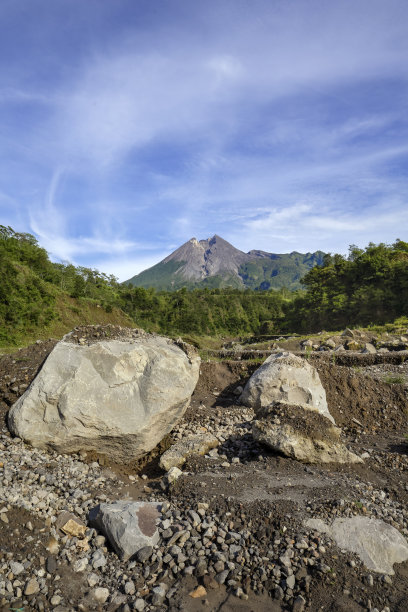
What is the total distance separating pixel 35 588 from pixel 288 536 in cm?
274

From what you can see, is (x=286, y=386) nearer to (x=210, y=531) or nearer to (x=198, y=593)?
(x=210, y=531)

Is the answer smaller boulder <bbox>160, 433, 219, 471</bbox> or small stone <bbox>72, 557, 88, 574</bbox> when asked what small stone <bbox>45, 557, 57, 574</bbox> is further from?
smaller boulder <bbox>160, 433, 219, 471</bbox>

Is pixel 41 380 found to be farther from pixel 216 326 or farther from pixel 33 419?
pixel 216 326

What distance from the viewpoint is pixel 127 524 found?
4055 mm

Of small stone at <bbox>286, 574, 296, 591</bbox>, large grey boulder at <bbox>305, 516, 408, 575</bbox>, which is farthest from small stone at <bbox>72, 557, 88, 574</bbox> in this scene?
large grey boulder at <bbox>305, 516, 408, 575</bbox>

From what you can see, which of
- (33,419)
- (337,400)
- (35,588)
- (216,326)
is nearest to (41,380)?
(33,419)

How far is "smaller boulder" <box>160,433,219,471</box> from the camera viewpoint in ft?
19.8

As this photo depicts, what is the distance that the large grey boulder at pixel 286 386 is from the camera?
8.62m

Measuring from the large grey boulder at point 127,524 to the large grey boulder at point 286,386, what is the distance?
4802 millimetres

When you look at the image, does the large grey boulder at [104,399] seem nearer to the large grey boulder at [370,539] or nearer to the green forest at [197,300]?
the large grey boulder at [370,539]

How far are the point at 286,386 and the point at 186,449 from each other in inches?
139

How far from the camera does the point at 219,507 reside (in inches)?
175

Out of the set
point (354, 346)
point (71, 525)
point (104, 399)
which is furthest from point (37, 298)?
point (71, 525)

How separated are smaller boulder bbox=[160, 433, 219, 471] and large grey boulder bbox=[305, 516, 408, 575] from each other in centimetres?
264
